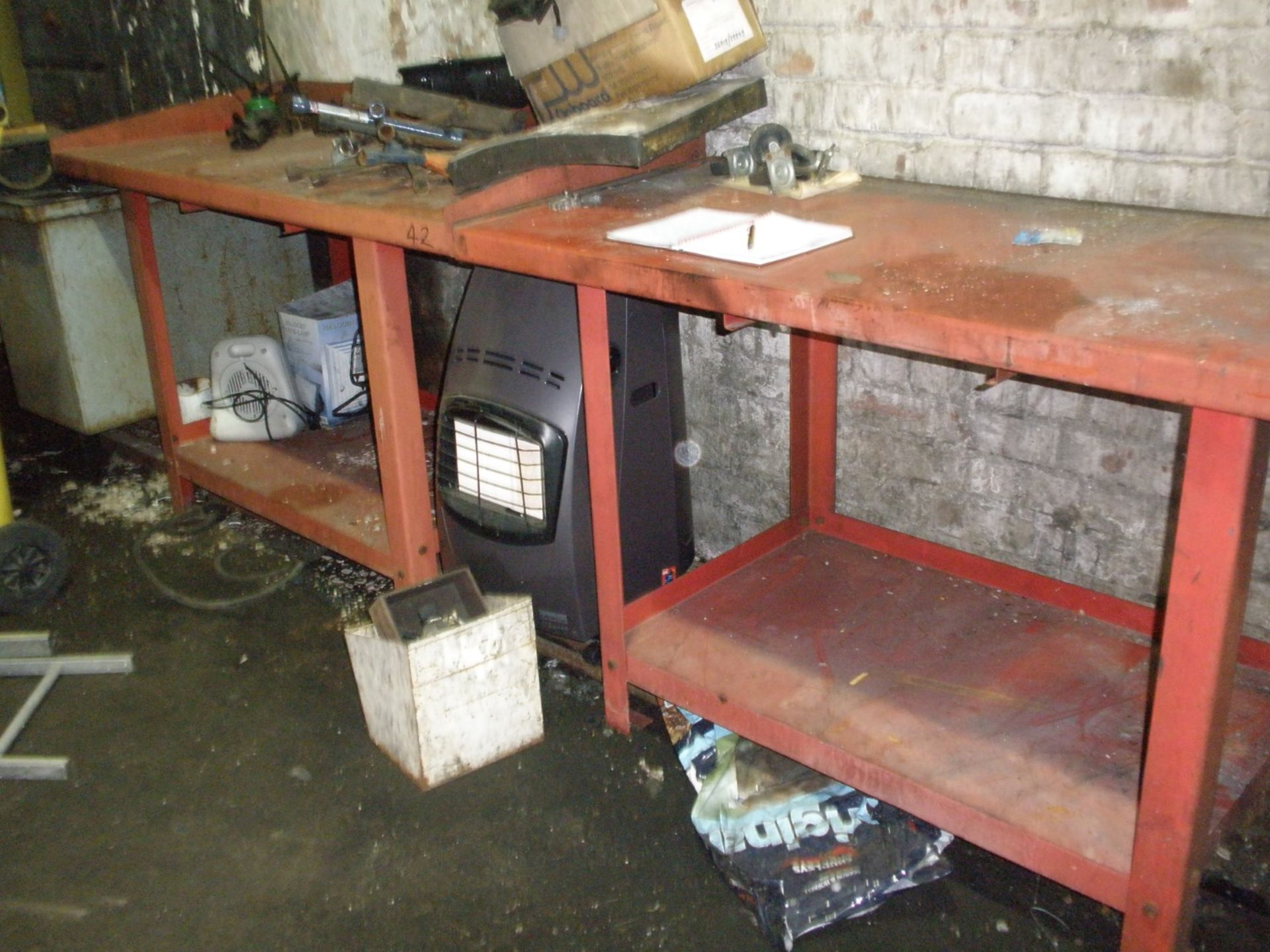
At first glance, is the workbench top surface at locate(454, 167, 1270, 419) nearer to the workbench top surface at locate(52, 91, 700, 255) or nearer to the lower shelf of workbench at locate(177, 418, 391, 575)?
the workbench top surface at locate(52, 91, 700, 255)

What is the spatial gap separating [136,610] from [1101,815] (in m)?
2.14

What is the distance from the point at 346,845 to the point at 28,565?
123 cm

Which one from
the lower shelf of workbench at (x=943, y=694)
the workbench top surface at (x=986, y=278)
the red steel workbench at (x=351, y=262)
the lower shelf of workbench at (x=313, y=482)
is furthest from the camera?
the lower shelf of workbench at (x=313, y=482)

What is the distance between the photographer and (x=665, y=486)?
2.26m

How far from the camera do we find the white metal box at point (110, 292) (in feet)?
10.7

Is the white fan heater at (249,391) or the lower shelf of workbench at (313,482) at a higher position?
the white fan heater at (249,391)

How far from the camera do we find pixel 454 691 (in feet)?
6.42

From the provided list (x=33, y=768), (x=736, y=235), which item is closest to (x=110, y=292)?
(x=33, y=768)

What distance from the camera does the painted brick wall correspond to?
170cm

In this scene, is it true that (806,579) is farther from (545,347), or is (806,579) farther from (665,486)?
(545,347)

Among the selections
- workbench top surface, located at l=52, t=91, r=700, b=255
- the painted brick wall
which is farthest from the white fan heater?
the painted brick wall

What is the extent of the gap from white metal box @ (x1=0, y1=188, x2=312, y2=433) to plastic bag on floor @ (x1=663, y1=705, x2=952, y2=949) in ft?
7.49

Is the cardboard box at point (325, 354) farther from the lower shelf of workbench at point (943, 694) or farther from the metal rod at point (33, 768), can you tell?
the lower shelf of workbench at point (943, 694)

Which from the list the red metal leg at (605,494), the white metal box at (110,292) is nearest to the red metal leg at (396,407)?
the red metal leg at (605,494)
